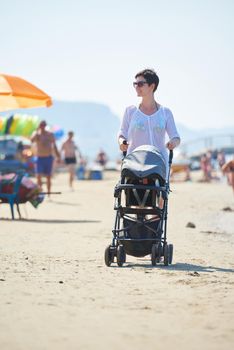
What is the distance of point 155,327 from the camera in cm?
536

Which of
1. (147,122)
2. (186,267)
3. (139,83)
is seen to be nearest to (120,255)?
(186,267)

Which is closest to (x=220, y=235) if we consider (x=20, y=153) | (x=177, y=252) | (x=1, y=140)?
(x=177, y=252)

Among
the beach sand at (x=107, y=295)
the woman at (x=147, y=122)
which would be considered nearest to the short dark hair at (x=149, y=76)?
the woman at (x=147, y=122)

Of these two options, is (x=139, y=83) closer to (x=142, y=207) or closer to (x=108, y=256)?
(x=142, y=207)

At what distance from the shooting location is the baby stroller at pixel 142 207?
812 centimetres

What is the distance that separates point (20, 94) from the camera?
14.6m

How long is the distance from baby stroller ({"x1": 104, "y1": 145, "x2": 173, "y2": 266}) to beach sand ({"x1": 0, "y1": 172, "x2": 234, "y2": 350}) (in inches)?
6.7

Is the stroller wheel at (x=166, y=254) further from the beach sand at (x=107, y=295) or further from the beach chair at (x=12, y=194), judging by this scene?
the beach chair at (x=12, y=194)

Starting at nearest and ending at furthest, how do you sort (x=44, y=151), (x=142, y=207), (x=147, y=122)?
(x=142, y=207) → (x=147, y=122) → (x=44, y=151)

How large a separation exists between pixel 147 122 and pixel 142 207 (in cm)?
93

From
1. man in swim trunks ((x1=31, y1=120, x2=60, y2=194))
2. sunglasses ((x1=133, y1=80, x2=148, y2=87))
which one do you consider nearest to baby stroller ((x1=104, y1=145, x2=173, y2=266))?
sunglasses ((x1=133, y1=80, x2=148, y2=87))

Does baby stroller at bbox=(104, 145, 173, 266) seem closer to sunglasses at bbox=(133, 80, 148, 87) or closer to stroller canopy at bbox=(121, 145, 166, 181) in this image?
stroller canopy at bbox=(121, 145, 166, 181)

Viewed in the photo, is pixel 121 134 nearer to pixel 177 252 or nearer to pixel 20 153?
pixel 177 252

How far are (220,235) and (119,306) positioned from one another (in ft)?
21.8
